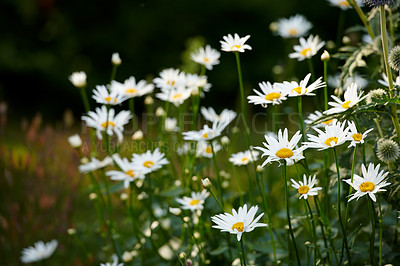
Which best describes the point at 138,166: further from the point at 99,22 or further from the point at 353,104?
the point at 99,22

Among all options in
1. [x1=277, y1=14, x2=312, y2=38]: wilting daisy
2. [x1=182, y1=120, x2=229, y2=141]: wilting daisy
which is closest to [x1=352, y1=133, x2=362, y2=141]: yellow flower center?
[x1=182, y1=120, x2=229, y2=141]: wilting daisy

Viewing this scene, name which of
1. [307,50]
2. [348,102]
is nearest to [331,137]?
[348,102]

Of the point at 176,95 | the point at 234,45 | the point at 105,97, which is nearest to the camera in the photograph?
the point at 234,45

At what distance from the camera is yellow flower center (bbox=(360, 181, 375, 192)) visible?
3.63 ft

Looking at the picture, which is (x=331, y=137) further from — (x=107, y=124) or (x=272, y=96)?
(x=107, y=124)

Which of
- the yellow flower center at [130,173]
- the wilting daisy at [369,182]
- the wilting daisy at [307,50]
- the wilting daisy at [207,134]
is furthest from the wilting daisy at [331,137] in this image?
the yellow flower center at [130,173]

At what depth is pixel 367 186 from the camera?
3.67 ft

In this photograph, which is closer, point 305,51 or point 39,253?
point 305,51

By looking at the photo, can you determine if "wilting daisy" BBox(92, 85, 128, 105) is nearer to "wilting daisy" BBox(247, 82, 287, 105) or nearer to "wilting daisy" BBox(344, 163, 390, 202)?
"wilting daisy" BBox(247, 82, 287, 105)

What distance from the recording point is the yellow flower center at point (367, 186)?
1107mm

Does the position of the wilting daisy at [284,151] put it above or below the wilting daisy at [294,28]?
below

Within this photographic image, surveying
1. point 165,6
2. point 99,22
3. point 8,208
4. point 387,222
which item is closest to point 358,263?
point 387,222

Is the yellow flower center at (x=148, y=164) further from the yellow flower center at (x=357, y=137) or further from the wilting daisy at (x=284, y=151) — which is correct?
the yellow flower center at (x=357, y=137)

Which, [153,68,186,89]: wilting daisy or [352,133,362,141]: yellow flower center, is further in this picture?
[153,68,186,89]: wilting daisy
